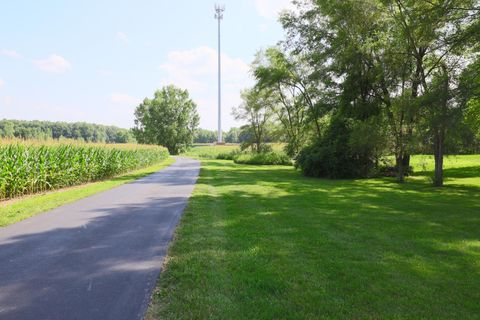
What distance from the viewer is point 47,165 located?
13789mm

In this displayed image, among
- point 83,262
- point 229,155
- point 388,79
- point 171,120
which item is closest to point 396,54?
point 388,79

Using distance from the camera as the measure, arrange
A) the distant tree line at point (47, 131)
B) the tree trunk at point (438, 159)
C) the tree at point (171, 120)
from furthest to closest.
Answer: the tree at point (171, 120)
the tree trunk at point (438, 159)
the distant tree line at point (47, 131)

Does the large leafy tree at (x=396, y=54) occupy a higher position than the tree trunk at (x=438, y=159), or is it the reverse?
the large leafy tree at (x=396, y=54)

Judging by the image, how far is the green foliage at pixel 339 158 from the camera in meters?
21.5

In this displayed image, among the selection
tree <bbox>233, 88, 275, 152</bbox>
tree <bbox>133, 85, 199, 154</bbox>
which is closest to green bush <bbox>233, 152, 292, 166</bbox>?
tree <bbox>233, 88, 275, 152</bbox>

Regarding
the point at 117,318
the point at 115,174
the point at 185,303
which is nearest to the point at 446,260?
the point at 185,303

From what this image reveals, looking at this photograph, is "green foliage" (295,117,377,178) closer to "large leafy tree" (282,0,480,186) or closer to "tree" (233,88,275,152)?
"large leafy tree" (282,0,480,186)

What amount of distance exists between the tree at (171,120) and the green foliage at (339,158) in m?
60.5

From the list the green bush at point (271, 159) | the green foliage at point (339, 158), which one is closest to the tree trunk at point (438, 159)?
the green foliage at point (339, 158)

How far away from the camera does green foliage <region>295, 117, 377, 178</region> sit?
70.5 ft

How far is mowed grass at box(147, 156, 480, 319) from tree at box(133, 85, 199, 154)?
73118mm

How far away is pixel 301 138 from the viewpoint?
113 ft

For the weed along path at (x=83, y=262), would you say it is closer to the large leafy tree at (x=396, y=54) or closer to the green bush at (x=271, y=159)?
the large leafy tree at (x=396, y=54)

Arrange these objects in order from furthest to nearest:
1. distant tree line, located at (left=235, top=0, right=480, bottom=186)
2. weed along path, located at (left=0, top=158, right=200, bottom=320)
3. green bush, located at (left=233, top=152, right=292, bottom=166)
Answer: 1. green bush, located at (left=233, top=152, right=292, bottom=166)
2. distant tree line, located at (left=235, top=0, right=480, bottom=186)
3. weed along path, located at (left=0, top=158, right=200, bottom=320)
